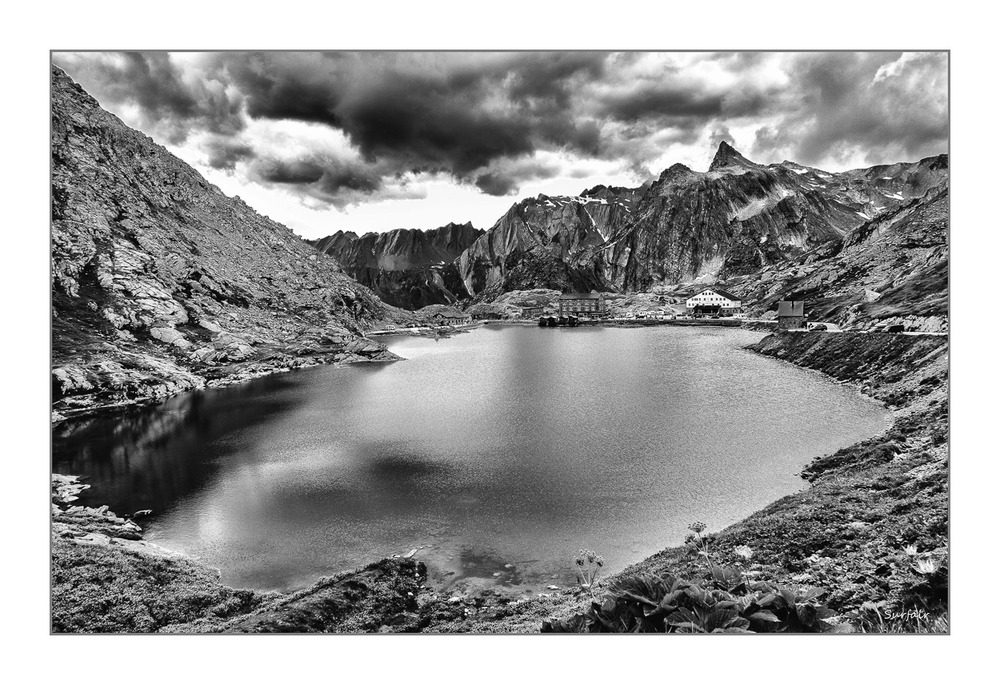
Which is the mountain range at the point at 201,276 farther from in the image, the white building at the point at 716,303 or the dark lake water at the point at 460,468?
the dark lake water at the point at 460,468

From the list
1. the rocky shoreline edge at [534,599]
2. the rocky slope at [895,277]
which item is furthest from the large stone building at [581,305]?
the rocky shoreline edge at [534,599]

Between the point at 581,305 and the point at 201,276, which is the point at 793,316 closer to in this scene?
the point at 201,276

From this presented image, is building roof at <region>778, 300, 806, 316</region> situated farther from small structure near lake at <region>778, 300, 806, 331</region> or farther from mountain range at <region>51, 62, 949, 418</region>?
mountain range at <region>51, 62, 949, 418</region>

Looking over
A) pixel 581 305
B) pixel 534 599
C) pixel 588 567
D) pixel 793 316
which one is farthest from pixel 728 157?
pixel 534 599

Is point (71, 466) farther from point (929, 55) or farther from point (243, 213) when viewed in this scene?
point (243, 213)

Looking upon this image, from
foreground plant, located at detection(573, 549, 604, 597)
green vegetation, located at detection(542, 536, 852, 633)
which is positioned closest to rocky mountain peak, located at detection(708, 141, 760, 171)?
foreground plant, located at detection(573, 549, 604, 597)
